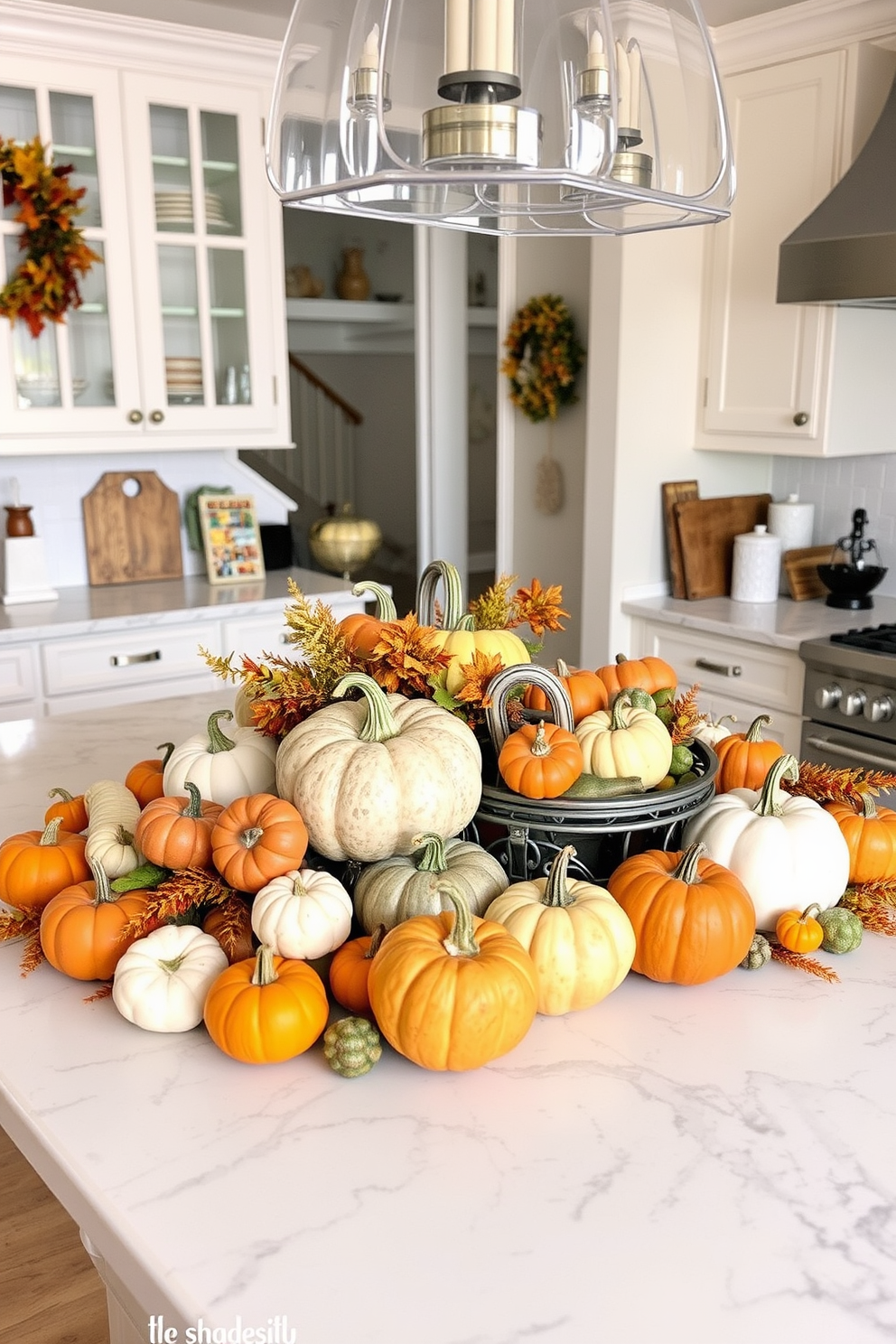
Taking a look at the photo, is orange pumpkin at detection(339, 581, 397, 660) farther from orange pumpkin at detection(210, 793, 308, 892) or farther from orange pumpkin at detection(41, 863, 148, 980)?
orange pumpkin at detection(41, 863, 148, 980)

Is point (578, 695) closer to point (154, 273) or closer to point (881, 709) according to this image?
point (881, 709)

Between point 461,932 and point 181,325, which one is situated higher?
point 181,325

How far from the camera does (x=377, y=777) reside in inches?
46.4

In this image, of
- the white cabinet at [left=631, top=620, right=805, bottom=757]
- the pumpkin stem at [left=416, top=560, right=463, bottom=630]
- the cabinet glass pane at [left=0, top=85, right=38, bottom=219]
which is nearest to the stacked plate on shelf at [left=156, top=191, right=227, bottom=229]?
the cabinet glass pane at [left=0, top=85, right=38, bottom=219]

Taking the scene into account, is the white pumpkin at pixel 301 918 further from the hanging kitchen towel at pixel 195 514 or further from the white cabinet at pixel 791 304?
the hanging kitchen towel at pixel 195 514

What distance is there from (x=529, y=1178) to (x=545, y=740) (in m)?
0.46

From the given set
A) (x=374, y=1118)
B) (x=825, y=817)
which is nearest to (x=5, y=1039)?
(x=374, y=1118)

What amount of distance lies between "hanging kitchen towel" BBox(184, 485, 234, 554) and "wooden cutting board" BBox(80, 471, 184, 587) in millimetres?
59

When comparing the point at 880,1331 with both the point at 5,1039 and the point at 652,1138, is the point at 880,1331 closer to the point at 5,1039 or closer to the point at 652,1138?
the point at 652,1138

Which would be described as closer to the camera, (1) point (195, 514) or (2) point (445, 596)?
(2) point (445, 596)

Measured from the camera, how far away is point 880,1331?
2.60 ft

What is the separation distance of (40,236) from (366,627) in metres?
2.40

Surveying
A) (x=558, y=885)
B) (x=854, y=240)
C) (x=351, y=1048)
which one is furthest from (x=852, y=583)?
(x=351, y=1048)

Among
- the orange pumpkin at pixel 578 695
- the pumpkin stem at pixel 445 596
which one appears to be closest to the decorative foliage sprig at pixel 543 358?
the pumpkin stem at pixel 445 596
